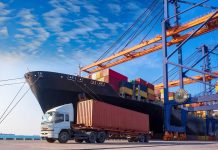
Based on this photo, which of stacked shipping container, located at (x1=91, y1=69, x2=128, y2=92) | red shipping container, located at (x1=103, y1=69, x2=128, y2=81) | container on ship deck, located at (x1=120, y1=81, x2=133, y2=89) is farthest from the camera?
container on ship deck, located at (x1=120, y1=81, x2=133, y2=89)

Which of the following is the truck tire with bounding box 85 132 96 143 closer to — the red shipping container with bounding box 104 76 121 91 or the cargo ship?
the cargo ship

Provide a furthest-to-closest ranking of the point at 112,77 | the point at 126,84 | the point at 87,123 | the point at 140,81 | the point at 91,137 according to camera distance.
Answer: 1. the point at 140,81
2. the point at 126,84
3. the point at 112,77
4. the point at 87,123
5. the point at 91,137

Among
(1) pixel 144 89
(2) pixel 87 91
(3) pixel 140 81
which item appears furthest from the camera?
(1) pixel 144 89

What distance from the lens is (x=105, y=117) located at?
23.4 metres

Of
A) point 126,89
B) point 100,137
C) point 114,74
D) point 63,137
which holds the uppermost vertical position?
point 114,74

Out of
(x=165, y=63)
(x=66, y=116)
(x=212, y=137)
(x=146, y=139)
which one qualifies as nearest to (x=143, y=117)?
(x=146, y=139)

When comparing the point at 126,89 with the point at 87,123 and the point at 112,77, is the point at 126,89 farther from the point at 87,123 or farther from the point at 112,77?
the point at 87,123

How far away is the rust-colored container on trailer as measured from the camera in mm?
22316

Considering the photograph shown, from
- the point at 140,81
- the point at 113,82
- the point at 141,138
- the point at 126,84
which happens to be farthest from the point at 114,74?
the point at 141,138

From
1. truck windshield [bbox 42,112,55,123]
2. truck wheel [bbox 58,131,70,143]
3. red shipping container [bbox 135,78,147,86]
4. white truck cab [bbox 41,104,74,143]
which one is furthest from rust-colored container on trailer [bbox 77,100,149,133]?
red shipping container [bbox 135,78,147,86]

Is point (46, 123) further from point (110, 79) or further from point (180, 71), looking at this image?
point (180, 71)

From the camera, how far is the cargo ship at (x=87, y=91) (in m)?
27.5

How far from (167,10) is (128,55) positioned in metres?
8.32

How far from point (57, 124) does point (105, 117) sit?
420 centimetres
